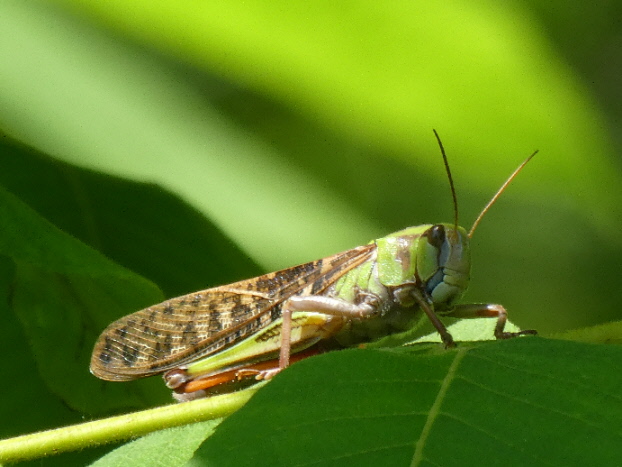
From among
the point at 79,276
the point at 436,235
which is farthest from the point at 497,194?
the point at 79,276

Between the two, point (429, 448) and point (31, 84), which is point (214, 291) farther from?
point (429, 448)

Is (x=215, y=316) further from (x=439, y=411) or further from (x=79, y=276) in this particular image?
(x=439, y=411)

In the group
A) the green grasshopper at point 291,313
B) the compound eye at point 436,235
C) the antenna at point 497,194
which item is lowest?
the green grasshopper at point 291,313

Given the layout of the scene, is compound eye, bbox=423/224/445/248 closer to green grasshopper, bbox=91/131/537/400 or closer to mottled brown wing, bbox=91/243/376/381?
green grasshopper, bbox=91/131/537/400

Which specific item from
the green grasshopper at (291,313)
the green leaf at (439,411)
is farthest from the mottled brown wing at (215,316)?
the green leaf at (439,411)

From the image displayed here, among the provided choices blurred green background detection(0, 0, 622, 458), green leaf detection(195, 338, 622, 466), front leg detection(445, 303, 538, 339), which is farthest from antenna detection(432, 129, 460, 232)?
green leaf detection(195, 338, 622, 466)

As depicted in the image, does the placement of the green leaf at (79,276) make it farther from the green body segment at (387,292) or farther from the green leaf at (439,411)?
the green leaf at (439,411)

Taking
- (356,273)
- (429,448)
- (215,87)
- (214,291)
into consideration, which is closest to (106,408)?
(214,291)
